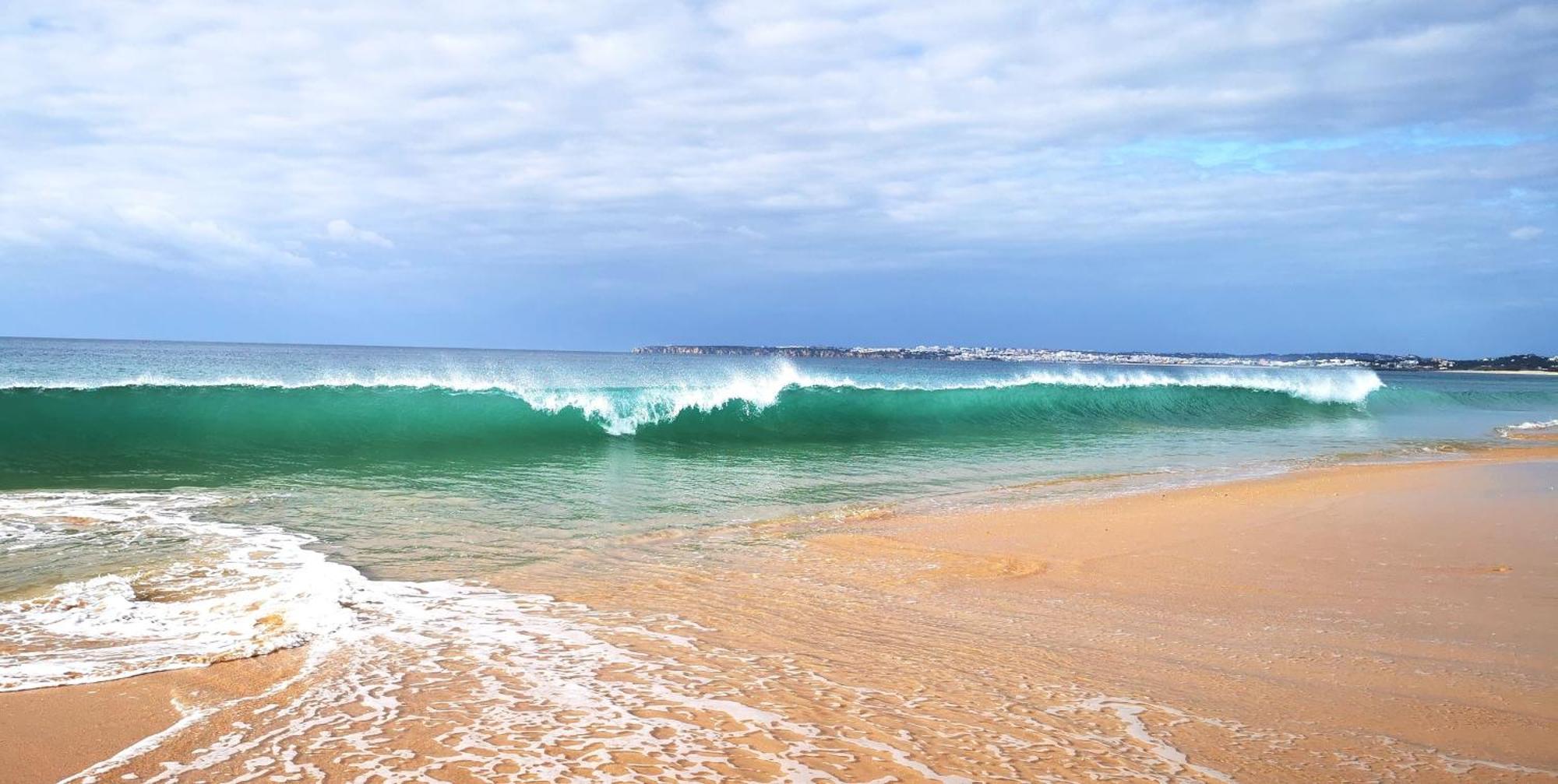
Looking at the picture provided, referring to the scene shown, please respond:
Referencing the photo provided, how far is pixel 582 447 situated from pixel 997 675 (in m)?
13.6

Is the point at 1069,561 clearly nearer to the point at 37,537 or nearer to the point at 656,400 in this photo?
the point at 37,537

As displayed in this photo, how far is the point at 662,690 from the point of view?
380 centimetres

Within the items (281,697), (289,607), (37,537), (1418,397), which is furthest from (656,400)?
(1418,397)

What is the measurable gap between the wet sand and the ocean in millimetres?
413

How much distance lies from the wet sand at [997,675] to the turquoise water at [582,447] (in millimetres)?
2409

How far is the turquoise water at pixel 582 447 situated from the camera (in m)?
9.39

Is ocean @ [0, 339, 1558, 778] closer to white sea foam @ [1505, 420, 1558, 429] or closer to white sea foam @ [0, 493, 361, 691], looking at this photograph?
white sea foam @ [0, 493, 361, 691]

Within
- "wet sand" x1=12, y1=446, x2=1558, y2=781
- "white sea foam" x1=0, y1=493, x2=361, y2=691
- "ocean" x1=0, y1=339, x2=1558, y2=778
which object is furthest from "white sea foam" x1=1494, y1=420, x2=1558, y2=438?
"white sea foam" x1=0, y1=493, x2=361, y2=691

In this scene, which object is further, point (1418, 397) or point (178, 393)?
point (1418, 397)

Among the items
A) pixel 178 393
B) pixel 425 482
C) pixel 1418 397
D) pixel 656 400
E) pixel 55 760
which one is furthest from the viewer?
pixel 1418 397

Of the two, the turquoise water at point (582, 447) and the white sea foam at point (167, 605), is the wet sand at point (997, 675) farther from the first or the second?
the turquoise water at point (582, 447)

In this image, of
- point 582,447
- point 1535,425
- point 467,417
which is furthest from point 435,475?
point 1535,425

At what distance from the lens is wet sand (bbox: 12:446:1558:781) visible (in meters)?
3.14

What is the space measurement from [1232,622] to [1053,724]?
2348 millimetres
